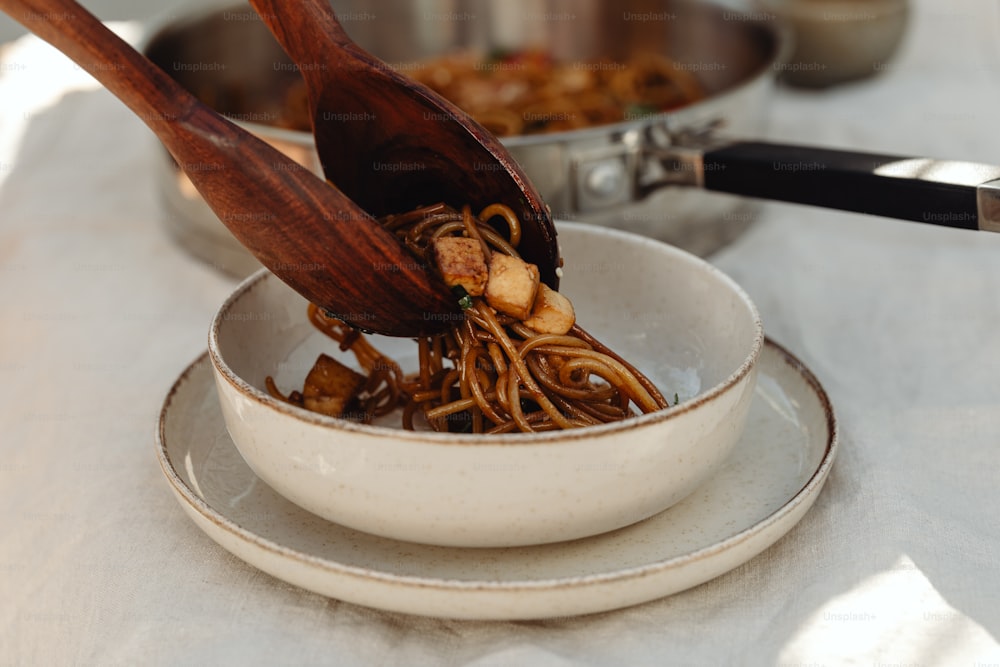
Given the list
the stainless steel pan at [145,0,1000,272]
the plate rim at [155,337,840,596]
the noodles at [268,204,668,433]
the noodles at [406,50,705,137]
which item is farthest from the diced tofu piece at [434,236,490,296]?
the noodles at [406,50,705,137]

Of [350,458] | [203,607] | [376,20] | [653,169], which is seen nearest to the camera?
[350,458]

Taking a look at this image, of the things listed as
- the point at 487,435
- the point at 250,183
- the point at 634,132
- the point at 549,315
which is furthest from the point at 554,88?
the point at 487,435

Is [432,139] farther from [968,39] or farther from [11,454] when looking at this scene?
[968,39]

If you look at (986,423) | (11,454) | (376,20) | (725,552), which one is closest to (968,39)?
(376,20)

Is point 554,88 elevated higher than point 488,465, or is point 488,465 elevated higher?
point 488,465

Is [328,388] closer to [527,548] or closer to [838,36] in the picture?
[527,548]

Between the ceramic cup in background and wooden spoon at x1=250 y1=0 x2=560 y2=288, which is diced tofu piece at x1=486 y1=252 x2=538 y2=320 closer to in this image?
wooden spoon at x1=250 y1=0 x2=560 y2=288

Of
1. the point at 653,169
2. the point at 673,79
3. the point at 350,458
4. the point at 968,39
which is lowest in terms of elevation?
the point at 968,39
